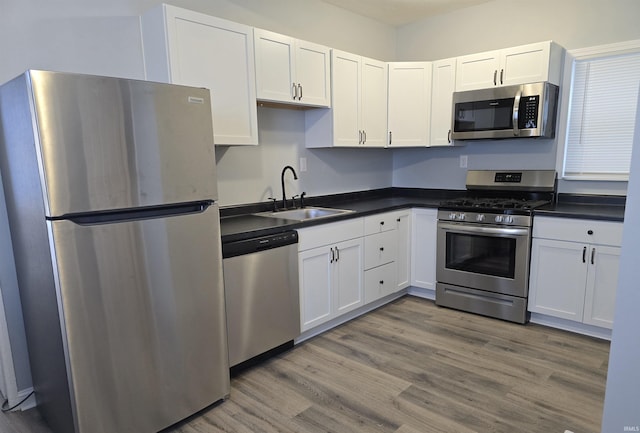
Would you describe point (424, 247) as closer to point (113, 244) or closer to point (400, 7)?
point (400, 7)

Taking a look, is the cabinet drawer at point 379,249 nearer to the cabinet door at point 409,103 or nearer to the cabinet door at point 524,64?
the cabinet door at point 409,103

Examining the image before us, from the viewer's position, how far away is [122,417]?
177 cm

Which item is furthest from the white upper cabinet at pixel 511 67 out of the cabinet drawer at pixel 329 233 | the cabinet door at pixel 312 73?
the cabinet drawer at pixel 329 233

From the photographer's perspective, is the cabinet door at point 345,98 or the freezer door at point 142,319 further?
the cabinet door at point 345,98

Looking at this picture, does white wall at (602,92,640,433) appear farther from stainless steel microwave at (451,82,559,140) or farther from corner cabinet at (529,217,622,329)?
stainless steel microwave at (451,82,559,140)

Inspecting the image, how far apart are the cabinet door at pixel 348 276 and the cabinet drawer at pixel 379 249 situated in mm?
89

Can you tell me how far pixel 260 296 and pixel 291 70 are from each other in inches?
64.1

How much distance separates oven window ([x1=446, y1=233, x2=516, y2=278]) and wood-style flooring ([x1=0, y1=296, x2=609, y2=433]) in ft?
1.49

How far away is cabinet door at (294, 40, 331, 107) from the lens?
295 cm

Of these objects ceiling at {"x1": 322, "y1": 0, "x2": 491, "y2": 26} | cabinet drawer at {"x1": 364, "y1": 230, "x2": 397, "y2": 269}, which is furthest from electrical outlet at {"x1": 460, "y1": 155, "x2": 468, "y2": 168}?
ceiling at {"x1": 322, "y1": 0, "x2": 491, "y2": 26}

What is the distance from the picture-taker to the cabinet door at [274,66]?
2664 mm

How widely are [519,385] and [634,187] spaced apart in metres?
1.75

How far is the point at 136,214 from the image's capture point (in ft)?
5.84

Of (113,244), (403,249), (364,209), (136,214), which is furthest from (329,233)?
(113,244)
